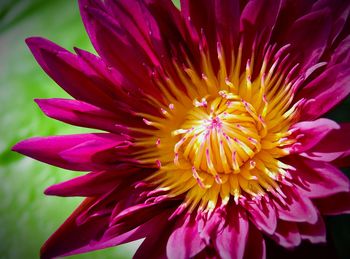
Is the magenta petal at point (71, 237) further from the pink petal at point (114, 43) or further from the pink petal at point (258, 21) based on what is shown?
the pink petal at point (258, 21)

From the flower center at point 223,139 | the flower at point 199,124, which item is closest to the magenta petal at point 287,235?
the flower at point 199,124

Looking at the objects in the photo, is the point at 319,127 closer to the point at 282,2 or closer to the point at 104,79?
the point at 282,2

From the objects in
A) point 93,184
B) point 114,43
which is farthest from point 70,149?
point 114,43

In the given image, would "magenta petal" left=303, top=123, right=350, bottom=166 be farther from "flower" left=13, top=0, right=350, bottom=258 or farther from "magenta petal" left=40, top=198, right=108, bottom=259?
"magenta petal" left=40, top=198, right=108, bottom=259

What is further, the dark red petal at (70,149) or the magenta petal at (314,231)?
the dark red petal at (70,149)

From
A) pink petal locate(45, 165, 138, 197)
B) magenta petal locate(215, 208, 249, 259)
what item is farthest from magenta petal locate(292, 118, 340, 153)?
pink petal locate(45, 165, 138, 197)

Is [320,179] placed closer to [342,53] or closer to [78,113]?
[342,53]
